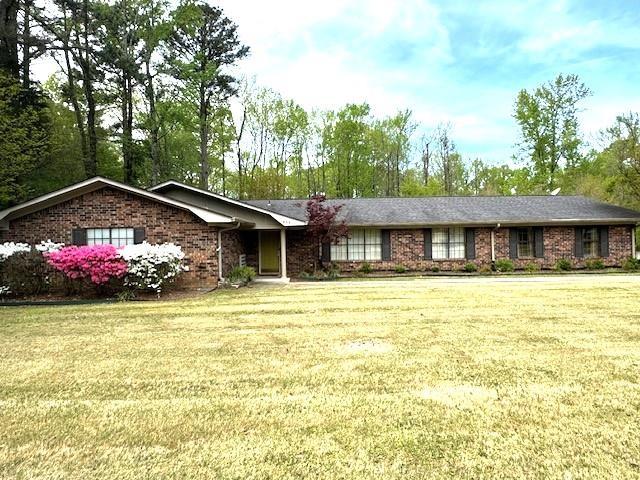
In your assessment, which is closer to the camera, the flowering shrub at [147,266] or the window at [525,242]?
the flowering shrub at [147,266]

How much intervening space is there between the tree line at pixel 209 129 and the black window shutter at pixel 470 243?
27.9ft

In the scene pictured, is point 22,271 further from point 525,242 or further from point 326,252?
point 525,242

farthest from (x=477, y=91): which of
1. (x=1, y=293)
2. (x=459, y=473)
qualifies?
(x=459, y=473)

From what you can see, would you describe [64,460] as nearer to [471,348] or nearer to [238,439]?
[238,439]

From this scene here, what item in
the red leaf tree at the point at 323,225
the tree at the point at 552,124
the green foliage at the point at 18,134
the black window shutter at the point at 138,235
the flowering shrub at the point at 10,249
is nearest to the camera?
the flowering shrub at the point at 10,249

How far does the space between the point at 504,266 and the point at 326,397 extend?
16110 millimetres

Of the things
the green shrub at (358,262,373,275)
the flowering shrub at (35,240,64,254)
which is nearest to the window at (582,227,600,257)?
the green shrub at (358,262,373,275)

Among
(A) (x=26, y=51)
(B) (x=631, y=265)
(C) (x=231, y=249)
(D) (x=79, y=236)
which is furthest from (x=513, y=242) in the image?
(A) (x=26, y=51)

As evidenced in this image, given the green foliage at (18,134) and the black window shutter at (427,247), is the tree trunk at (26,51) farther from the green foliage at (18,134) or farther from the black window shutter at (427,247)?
the black window shutter at (427,247)

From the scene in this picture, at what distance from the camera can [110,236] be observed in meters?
13.6

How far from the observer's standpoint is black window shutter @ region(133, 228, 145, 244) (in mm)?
13477

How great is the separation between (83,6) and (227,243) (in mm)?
16279

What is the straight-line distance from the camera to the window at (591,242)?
62.1 feet

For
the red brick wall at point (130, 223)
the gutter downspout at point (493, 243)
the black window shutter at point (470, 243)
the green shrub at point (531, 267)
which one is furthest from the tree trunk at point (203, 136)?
the green shrub at point (531, 267)
